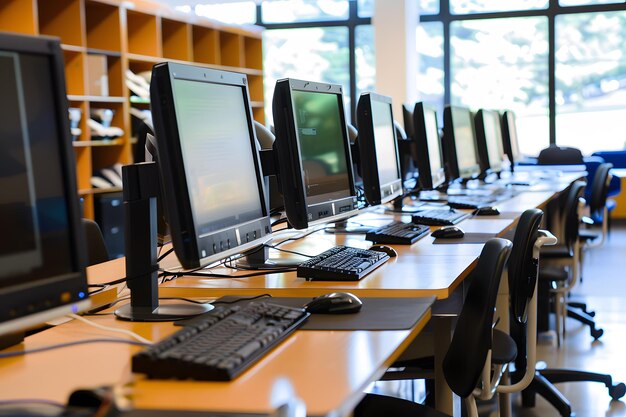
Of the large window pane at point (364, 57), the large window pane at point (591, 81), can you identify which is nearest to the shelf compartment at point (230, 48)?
the large window pane at point (364, 57)

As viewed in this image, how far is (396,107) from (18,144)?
8563 millimetres

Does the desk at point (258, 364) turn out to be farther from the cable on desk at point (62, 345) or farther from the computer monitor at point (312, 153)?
the computer monitor at point (312, 153)

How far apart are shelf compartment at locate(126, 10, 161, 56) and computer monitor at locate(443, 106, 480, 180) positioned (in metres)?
3.03

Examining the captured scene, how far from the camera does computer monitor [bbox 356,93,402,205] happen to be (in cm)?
314

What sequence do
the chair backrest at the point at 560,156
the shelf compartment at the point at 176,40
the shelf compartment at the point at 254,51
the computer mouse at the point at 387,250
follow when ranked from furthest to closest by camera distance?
the chair backrest at the point at 560,156, the shelf compartment at the point at 254,51, the shelf compartment at the point at 176,40, the computer mouse at the point at 387,250

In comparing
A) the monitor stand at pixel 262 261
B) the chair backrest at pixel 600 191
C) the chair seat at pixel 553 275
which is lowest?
the chair seat at pixel 553 275

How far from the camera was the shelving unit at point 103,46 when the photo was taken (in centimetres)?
618

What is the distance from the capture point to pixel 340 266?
2.26 m

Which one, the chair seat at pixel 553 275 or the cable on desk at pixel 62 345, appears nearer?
the cable on desk at pixel 62 345

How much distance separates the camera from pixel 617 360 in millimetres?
4250

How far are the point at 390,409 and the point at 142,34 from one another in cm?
583

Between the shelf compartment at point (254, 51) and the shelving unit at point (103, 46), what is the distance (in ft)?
3.17

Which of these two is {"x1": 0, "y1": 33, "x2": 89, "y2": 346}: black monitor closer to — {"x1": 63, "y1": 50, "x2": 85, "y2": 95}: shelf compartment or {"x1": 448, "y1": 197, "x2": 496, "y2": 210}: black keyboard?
{"x1": 448, "y1": 197, "x2": 496, "y2": 210}: black keyboard

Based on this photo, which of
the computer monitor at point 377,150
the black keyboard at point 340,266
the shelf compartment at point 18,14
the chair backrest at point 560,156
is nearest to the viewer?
the black keyboard at point 340,266
